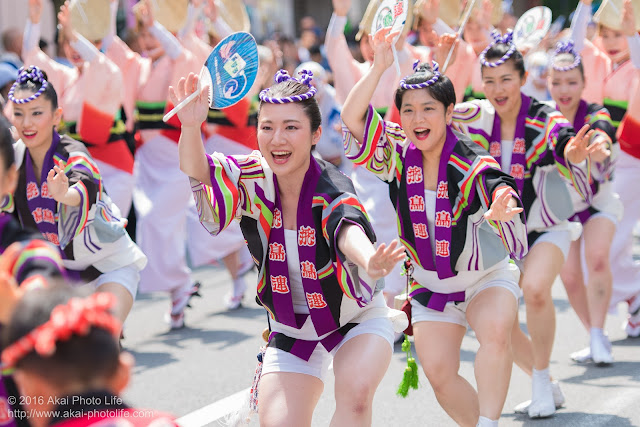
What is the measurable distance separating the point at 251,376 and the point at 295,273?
2035 millimetres

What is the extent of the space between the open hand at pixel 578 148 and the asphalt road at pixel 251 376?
1.25 meters

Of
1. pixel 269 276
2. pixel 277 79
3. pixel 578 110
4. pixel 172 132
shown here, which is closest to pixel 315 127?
pixel 277 79

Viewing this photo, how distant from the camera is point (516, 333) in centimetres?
448

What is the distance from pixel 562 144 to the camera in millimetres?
4566

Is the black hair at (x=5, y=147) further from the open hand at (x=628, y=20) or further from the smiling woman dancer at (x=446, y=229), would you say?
the open hand at (x=628, y=20)

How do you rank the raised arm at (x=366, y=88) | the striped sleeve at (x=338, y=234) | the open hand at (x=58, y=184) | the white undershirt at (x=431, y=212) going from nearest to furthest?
1. the striped sleeve at (x=338, y=234)
2. the raised arm at (x=366, y=88)
3. the white undershirt at (x=431, y=212)
4. the open hand at (x=58, y=184)

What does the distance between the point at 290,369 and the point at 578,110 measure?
285cm

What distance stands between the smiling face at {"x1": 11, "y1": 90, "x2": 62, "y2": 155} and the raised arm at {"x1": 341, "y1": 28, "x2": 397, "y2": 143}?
5.32ft

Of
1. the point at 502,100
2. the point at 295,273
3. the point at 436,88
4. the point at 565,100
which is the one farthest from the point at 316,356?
the point at 565,100

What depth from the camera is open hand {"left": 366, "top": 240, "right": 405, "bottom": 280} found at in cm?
292

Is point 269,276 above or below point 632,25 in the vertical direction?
below

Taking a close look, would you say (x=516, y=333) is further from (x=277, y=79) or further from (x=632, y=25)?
(x=632, y=25)

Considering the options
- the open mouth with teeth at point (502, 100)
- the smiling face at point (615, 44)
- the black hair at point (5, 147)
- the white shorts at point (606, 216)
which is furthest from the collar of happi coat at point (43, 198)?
the smiling face at point (615, 44)

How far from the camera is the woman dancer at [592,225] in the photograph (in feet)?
17.7
